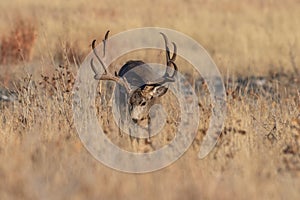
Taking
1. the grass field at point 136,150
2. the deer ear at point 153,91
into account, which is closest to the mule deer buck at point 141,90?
the deer ear at point 153,91

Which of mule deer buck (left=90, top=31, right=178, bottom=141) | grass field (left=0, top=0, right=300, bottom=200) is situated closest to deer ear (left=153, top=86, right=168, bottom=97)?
mule deer buck (left=90, top=31, right=178, bottom=141)

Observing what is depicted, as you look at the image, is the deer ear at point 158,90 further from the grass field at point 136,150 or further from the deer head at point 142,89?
the grass field at point 136,150

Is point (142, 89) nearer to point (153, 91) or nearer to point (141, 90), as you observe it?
point (141, 90)

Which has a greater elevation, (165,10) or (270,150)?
(165,10)

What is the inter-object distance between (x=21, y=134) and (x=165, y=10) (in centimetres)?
1757

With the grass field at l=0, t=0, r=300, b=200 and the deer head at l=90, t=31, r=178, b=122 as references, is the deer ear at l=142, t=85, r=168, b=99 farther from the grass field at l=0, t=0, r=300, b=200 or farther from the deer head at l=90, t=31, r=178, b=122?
the grass field at l=0, t=0, r=300, b=200

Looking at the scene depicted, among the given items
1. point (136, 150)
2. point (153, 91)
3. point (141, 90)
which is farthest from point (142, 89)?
point (136, 150)

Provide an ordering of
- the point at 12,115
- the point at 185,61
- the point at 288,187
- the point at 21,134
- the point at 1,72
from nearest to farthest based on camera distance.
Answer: the point at 288,187
the point at 21,134
the point at 12,115
the point at 1,72
the point at 185,61

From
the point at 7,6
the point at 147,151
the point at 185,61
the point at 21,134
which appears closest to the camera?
the point at 147,151

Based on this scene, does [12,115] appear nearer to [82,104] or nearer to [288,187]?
[82,104]

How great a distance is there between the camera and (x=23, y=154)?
664 centimetres

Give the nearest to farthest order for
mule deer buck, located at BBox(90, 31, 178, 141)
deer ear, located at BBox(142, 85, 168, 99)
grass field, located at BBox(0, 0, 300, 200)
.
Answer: grass field, located at BBox(0, 0, 300, 200), mule deer buck, located at BBox(90, 31, 178, 141), deer ear, located at BBox(142, 85, 168, 99)

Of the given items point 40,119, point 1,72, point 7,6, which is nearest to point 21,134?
point 40,119


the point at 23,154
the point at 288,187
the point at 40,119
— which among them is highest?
the point at 40,119
